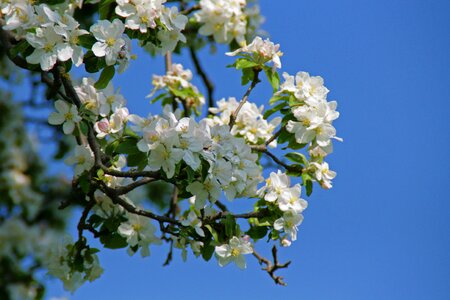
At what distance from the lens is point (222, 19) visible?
3.47 meters

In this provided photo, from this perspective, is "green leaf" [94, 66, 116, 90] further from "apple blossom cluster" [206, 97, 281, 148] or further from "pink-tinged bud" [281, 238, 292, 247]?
"pink-tinged bud" [281, 238, 292, 247]

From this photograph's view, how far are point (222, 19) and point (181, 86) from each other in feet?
1.68

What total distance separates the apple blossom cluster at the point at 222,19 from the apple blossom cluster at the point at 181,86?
1.39 ft

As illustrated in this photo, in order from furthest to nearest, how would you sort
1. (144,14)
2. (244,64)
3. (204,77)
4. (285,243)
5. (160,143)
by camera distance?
(204,77) < (244,64) < (285,243) < (144,14) < (160,143)

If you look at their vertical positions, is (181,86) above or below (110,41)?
above

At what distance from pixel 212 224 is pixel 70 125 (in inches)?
22.6

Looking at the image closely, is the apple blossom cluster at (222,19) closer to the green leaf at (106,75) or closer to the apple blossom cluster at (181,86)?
the apple blossom cluster at (181,86)

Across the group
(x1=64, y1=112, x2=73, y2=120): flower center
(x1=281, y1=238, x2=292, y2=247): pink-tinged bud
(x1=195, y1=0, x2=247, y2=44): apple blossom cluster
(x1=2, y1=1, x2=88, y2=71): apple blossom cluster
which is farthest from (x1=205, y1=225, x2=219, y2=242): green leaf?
(x1=195, y1=0, x2=247, y2=44): apple blossom cluster

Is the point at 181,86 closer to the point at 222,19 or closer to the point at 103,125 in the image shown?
the point at 222,19

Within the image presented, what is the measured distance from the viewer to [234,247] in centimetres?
226

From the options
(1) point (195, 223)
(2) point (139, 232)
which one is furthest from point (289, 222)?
(2) point (139, 232)

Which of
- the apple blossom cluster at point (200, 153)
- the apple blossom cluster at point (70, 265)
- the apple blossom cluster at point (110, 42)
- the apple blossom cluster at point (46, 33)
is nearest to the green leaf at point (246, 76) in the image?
the apple blossom cluster at point (200, 153)

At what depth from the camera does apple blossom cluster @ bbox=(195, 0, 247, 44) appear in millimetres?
3443

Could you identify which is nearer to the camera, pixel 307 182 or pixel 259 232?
pixel 259 232
